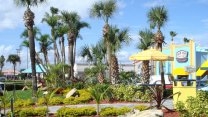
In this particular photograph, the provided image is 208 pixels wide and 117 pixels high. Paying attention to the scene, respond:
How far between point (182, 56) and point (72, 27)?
14.9 metres

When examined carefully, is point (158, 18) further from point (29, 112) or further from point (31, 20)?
point (29, 112)

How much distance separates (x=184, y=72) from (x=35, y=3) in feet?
79.5

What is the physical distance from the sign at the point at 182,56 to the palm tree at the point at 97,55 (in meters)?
15.1

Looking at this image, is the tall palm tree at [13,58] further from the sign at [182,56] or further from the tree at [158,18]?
the tree at [158,18]

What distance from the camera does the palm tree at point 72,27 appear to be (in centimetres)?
Result: 4641

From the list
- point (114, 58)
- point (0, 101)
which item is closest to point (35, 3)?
point (114, 58)

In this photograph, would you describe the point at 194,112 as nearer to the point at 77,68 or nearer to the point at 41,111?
the point at 41,111

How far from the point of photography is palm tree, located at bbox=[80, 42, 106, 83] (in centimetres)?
3325

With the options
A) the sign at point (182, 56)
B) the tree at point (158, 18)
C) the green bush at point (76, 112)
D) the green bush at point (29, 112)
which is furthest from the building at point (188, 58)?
the green bush at point (29, 112)

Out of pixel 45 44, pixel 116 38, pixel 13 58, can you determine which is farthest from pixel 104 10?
pixel 13 58

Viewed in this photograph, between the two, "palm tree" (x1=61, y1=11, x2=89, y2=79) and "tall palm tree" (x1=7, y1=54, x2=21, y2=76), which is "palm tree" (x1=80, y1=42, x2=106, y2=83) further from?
"tall palm tree" (x1=7, y1=54, x2=21, y2=76)

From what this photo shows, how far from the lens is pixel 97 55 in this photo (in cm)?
3856

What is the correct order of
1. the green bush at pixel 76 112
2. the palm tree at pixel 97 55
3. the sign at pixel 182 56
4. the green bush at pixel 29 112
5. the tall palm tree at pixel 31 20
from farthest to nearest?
the sign at pixel 182 56
the palm tree at pixel 97 55
the tall palm tree at pixel 31 20
the green bush at pixel 29 112
the green bush at pixel 76 112

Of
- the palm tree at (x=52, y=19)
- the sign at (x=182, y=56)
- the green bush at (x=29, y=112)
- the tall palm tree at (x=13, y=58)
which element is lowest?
the green bush at (x=29, y=112)
